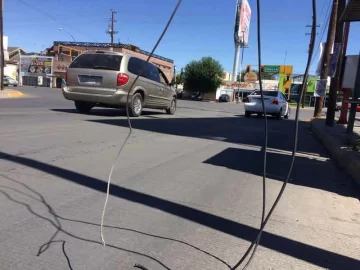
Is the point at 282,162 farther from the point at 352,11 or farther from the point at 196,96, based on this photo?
the point at 196,96

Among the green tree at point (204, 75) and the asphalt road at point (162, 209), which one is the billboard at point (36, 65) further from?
the asphalt road at point (162, 209)

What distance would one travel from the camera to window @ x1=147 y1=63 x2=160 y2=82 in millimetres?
13328

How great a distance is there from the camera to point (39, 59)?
7419 centimetres

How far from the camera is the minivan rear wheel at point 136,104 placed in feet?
40.7

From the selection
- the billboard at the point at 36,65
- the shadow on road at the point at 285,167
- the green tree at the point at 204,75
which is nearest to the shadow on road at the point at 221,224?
the shadow on road at the point at 285,167

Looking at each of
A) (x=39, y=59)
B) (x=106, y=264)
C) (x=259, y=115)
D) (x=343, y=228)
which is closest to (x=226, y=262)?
(x=106, y=264)

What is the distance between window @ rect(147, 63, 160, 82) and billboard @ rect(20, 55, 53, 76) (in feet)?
212

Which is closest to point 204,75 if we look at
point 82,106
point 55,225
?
point 82,106

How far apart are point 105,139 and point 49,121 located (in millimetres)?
2923

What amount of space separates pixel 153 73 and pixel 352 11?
6531 mm

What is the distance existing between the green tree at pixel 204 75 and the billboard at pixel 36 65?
2642 cm

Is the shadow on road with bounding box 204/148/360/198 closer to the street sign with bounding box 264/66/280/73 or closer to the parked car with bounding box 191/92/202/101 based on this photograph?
the parked car with bounding box 191/92/202/101

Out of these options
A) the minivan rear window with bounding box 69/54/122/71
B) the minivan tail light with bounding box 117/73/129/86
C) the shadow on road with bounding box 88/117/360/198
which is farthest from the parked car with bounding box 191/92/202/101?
the shadow on road with bounding box 88/117/360/198

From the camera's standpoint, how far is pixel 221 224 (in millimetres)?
3727
